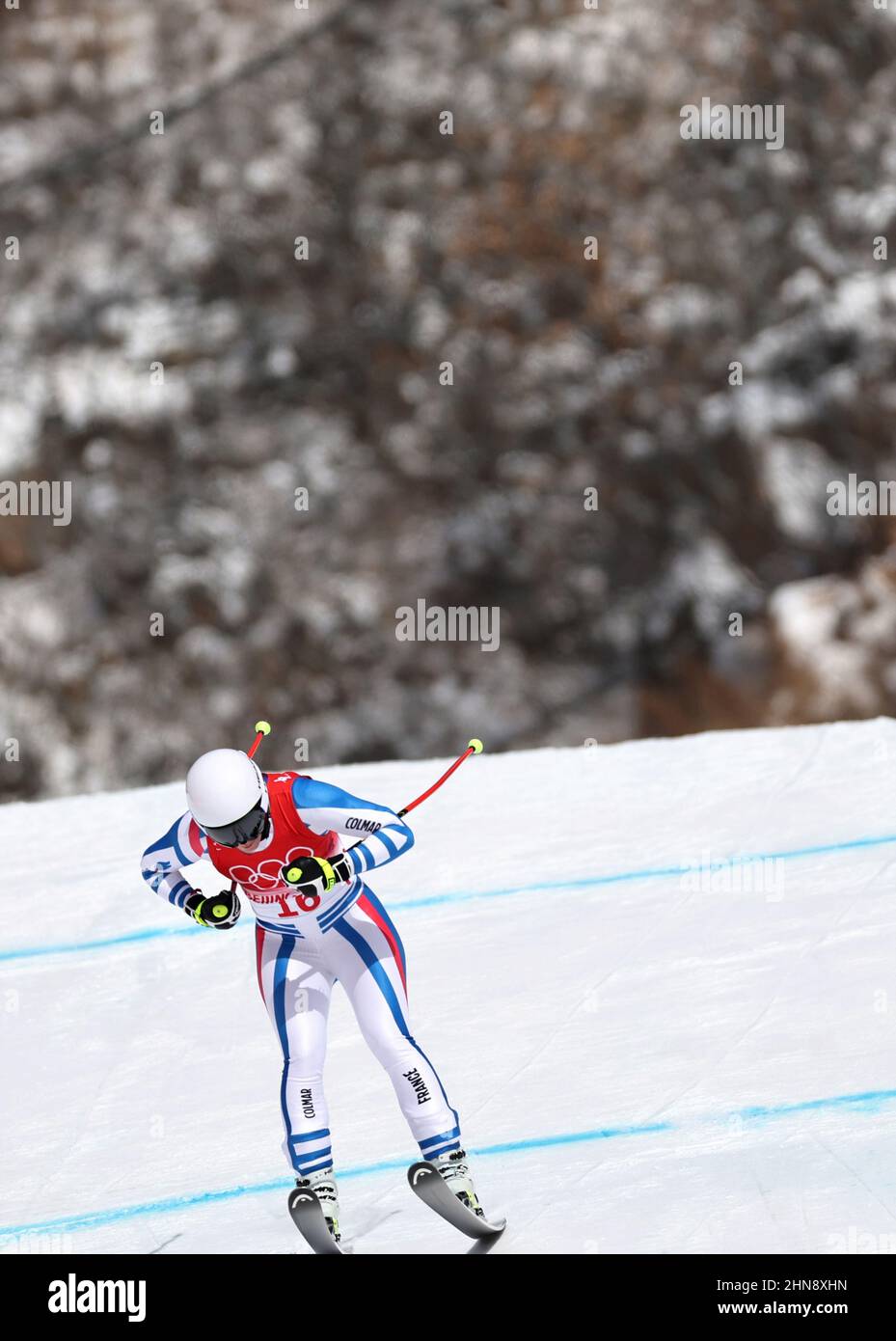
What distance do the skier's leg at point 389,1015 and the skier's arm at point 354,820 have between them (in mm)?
133

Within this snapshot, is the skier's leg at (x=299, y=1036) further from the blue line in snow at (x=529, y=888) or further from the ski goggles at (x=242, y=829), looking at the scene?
the blue line in snow at (x=529, y=888)

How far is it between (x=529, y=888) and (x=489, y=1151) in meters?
1.33

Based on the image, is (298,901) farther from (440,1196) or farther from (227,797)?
(440,1196)

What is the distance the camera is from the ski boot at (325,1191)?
2.47m

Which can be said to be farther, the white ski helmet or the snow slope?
the snow slope

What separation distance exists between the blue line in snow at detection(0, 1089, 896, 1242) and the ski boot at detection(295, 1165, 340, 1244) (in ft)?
1.41

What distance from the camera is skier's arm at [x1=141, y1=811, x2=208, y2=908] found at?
8.38 ft

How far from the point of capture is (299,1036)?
2.50 meters

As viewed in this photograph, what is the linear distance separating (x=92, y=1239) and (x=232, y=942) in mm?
1340

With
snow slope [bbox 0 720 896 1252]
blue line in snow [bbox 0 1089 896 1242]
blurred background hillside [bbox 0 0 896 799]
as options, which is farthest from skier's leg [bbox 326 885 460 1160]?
blurred background hillside [bbox 0 0 896 799]

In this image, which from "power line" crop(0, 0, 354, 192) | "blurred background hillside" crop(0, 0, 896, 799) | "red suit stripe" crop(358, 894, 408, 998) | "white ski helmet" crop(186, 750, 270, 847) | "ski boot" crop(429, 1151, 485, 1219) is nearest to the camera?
"white ski helmet" crop(186, 750, 270, 847)

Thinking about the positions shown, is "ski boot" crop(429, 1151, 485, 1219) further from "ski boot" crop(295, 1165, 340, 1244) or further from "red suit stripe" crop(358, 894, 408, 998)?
"red suit stripe" crop(358, 894, 408, 998)

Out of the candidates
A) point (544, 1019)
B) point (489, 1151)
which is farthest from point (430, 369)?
point (489, 1151)

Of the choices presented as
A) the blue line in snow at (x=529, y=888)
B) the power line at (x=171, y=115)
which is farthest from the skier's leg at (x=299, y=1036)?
the power line at (x=171, y=115)
